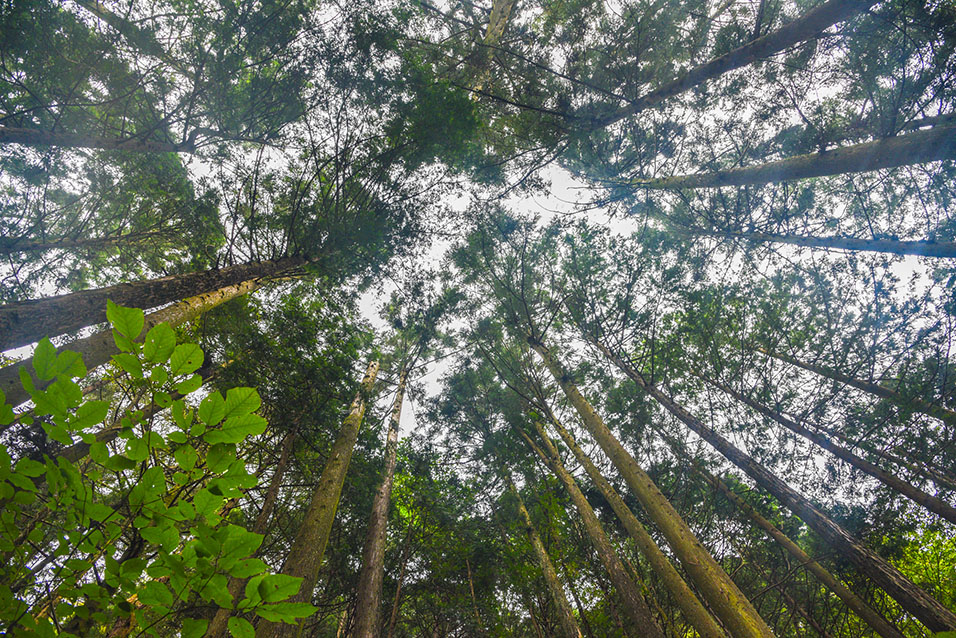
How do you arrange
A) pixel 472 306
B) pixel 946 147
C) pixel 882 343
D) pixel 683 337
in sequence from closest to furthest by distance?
pixel 946 147 → pixel 882 343 → pixel 683 337 → pixel 472 306

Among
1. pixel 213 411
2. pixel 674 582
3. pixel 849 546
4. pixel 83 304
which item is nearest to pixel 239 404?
pixel 213 411

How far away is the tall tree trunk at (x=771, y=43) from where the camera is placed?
367 centimetres

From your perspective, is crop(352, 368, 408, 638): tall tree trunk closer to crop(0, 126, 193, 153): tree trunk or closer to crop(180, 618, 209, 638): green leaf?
crop(180, 618, 209, 638): green leaf

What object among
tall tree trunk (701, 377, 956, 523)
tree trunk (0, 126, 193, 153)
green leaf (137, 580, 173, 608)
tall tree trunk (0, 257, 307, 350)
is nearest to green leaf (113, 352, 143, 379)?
green leaf (137, 580, 173, 608)

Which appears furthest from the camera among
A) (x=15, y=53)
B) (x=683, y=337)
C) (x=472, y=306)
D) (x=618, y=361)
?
(x=472, y=306)

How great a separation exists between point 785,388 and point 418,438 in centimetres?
783

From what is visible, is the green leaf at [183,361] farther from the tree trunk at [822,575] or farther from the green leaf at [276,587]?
the tree trunk at [822,575]

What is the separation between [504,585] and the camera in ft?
24.4

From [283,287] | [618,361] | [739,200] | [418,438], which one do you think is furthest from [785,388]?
[283,287]

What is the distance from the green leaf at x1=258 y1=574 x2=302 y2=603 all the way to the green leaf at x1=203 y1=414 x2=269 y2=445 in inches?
14.1

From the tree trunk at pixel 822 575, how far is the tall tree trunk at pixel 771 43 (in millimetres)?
5429

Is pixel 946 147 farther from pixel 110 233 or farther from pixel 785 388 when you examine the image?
pixel 110 233

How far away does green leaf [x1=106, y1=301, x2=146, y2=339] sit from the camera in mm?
887

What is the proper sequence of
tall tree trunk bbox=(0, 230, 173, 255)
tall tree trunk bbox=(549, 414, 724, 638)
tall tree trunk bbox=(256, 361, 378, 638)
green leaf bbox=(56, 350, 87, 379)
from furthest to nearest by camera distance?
1. tall tree trunk bbox=(0, 230, 173, 255)
2. tall tree trunk bbox=(256, 361, 378, 638)
3. tall tree trunk bbox=(549, 414, 724, 638)
4. green leaf bbox=(56, 350, 87, 379)
